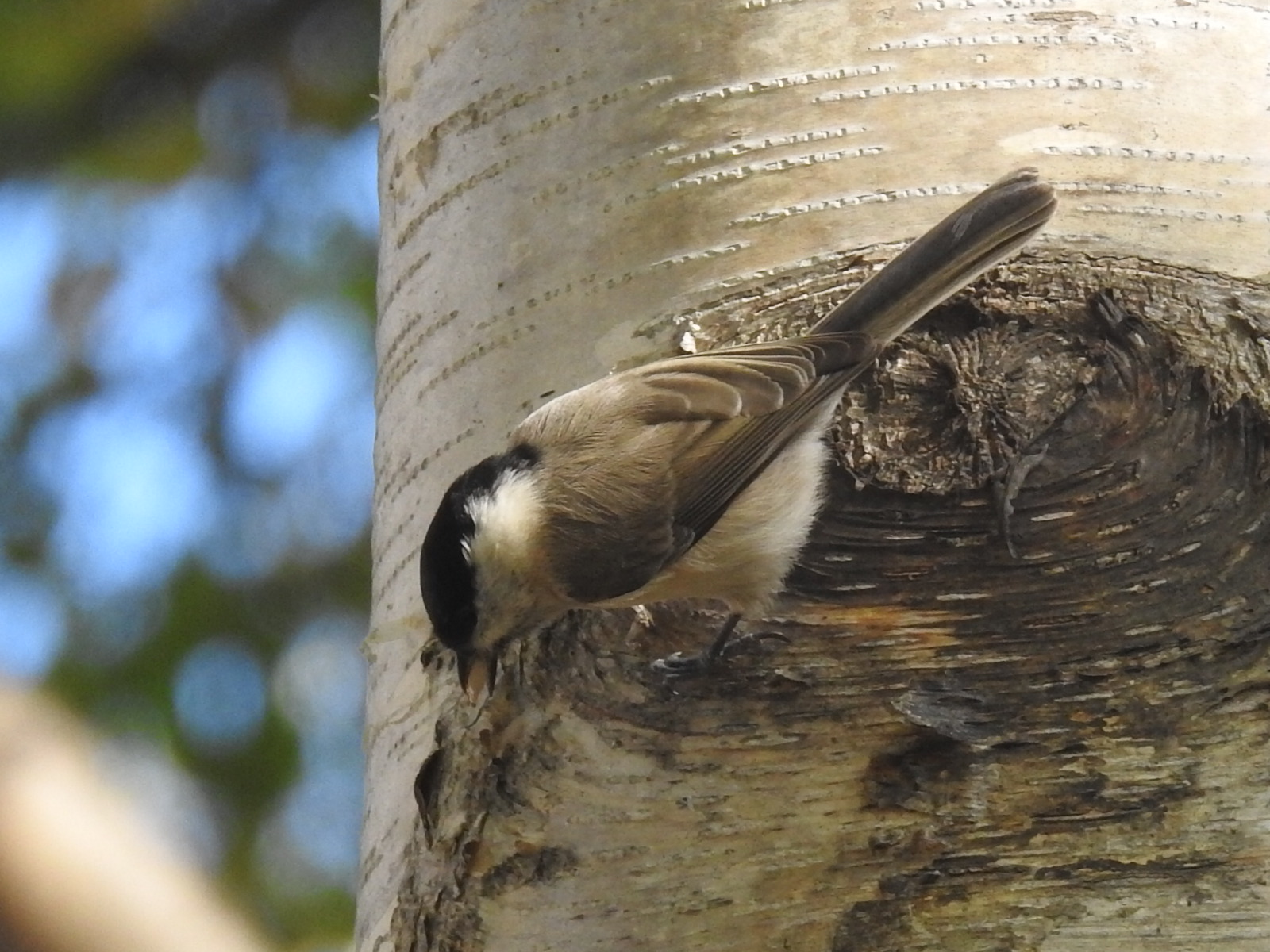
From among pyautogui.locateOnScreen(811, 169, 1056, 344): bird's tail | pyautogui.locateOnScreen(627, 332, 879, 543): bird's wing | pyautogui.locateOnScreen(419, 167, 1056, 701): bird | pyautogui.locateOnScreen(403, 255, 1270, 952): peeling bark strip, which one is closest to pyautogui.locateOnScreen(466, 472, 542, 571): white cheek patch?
pyautogui.locateOnScreen(419, 167, 1056, 701): bird

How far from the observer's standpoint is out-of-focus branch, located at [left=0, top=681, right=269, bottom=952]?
1.87 m

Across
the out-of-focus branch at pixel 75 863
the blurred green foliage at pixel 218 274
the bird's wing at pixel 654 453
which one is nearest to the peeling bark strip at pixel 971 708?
the bird's wing at pixel 654 453

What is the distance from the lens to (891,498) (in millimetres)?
1467

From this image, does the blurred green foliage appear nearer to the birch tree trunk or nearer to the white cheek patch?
the white cheek patch

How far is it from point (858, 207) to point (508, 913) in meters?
0.86

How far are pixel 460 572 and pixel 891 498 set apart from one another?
605 mm

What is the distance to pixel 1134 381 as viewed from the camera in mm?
1434

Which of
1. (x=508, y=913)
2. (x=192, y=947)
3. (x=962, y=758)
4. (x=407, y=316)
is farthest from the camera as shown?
(x=192, y=947)

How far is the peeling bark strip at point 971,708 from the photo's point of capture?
4.28ft

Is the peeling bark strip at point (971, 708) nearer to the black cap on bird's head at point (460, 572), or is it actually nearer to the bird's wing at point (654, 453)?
the black cap on bird's head at point (460, 572)

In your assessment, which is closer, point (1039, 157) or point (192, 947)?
point (1039, 157)

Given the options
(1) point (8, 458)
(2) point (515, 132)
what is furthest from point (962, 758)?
(1) point (8, 458)

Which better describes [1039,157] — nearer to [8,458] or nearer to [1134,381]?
[1134,381]

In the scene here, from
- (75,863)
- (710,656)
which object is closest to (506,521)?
(710,656)
